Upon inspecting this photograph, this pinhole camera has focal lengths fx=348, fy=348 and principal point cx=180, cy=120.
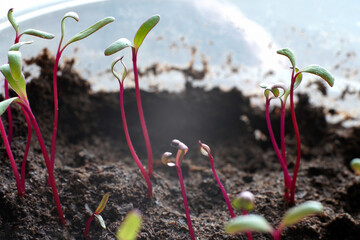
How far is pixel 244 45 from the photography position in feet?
4.97

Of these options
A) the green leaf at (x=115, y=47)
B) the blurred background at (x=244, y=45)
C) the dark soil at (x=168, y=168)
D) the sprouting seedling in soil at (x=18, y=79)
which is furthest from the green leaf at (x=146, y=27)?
the blurred background at (x=244, y=45)

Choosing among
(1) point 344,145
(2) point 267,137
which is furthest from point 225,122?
(1) point 344,145

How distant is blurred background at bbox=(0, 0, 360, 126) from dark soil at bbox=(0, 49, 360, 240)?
8cm

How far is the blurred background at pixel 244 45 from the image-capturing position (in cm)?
142

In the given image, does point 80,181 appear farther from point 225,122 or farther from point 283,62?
point 283,62

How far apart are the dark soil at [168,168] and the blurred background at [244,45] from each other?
0.08 metres

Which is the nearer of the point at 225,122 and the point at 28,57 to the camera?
the point at 28,57

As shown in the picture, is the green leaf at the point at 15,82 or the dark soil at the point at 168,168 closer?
the green leaf at the point at 15,82

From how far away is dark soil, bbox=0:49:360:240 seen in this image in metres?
0.83

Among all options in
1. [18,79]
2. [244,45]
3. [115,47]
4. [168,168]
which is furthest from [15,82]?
[244,45]

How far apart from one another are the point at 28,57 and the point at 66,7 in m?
0.24

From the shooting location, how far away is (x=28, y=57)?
1.14 meters

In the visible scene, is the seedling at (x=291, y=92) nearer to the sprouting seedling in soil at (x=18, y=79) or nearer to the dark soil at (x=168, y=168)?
the dark soil at (x=168, y=168)

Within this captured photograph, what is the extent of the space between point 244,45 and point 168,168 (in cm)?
69
